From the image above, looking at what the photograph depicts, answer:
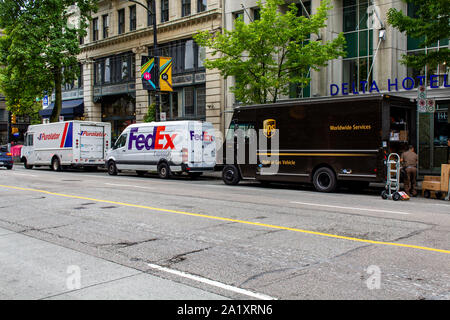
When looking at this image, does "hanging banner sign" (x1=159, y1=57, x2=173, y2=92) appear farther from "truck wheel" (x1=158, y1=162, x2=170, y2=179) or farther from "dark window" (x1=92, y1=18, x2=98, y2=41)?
"dark window" (x1=92, y1=18, x2=98, y2=41)

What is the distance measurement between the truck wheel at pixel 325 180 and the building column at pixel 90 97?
29168 millimetres

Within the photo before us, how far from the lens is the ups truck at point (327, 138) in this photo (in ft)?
48.9

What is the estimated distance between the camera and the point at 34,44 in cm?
3384

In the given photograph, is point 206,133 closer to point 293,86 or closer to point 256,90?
point 256,90

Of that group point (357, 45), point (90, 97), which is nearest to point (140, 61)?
point (90, 97)

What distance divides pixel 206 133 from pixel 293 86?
6.75 metres

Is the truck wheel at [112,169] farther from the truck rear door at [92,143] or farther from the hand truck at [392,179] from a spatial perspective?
the hand truck at [392,179]

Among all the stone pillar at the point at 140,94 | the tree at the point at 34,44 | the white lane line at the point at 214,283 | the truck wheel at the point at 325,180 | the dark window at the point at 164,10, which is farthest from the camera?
the stone pillar at the point at 140,94

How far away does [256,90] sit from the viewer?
870 inches

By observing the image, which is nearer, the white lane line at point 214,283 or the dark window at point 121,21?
the white lane line at point 214,283

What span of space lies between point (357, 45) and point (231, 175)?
33.5ft

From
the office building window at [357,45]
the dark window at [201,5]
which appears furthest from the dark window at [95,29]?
the office building window at [357,45]

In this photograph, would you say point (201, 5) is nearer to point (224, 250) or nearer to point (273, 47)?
point (273, 47)
